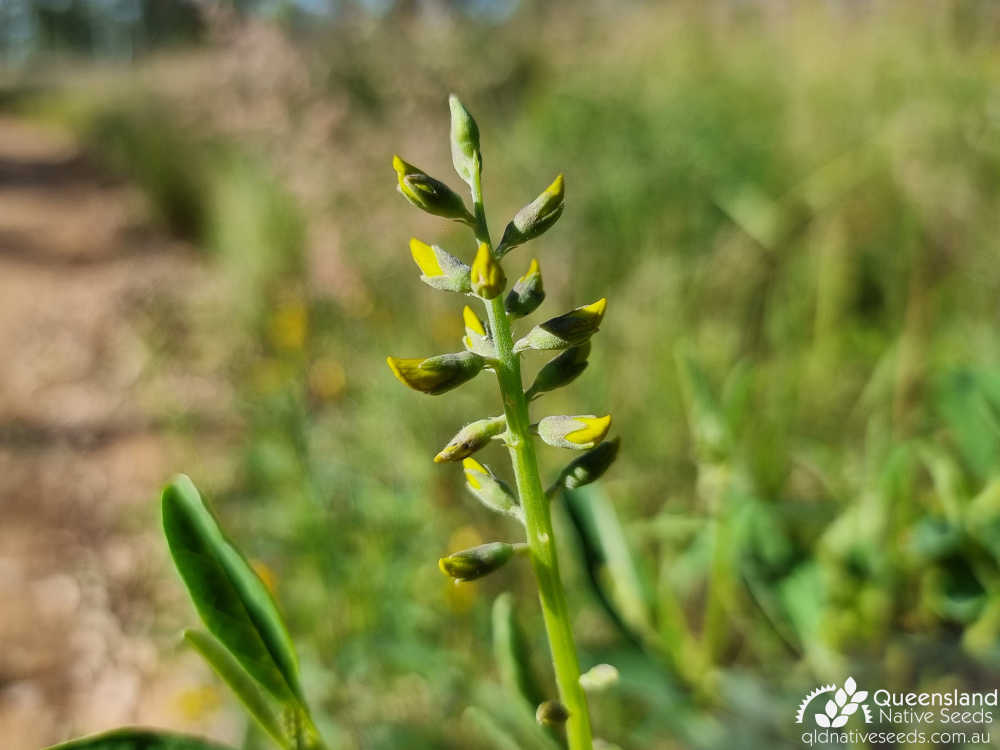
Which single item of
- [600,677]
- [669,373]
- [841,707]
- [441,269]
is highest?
[669,373]

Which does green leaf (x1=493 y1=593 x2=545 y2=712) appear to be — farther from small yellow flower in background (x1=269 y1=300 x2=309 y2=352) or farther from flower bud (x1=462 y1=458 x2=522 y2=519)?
small yellow flower in background (x1=269 y1=300 x2=309 y2=352)

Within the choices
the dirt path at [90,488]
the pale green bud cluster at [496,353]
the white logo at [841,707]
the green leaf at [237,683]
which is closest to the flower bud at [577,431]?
the pale green bud cluster at [496,353]

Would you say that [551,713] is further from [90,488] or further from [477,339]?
[90,488]

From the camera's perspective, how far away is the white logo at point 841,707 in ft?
2.39

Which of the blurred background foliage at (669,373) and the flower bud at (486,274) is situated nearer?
the flower bud at (486,274)

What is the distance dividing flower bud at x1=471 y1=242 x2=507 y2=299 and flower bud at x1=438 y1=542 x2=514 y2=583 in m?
0.14

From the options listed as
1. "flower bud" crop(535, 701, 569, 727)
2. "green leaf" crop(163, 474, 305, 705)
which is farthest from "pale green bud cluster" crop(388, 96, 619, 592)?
"green leaf" crop(163, 474, 305, 705)

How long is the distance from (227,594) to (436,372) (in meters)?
0.17

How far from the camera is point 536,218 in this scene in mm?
484

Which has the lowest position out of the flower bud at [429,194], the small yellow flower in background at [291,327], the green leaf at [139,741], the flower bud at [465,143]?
the green leaf at [139,741]

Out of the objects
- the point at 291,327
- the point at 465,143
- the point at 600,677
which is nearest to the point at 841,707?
the point at 600,677

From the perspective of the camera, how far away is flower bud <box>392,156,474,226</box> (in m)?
0.47

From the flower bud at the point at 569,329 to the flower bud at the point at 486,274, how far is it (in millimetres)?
50

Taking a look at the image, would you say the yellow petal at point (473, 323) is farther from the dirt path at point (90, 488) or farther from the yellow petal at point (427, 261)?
the dirt path at point (90, 488)
